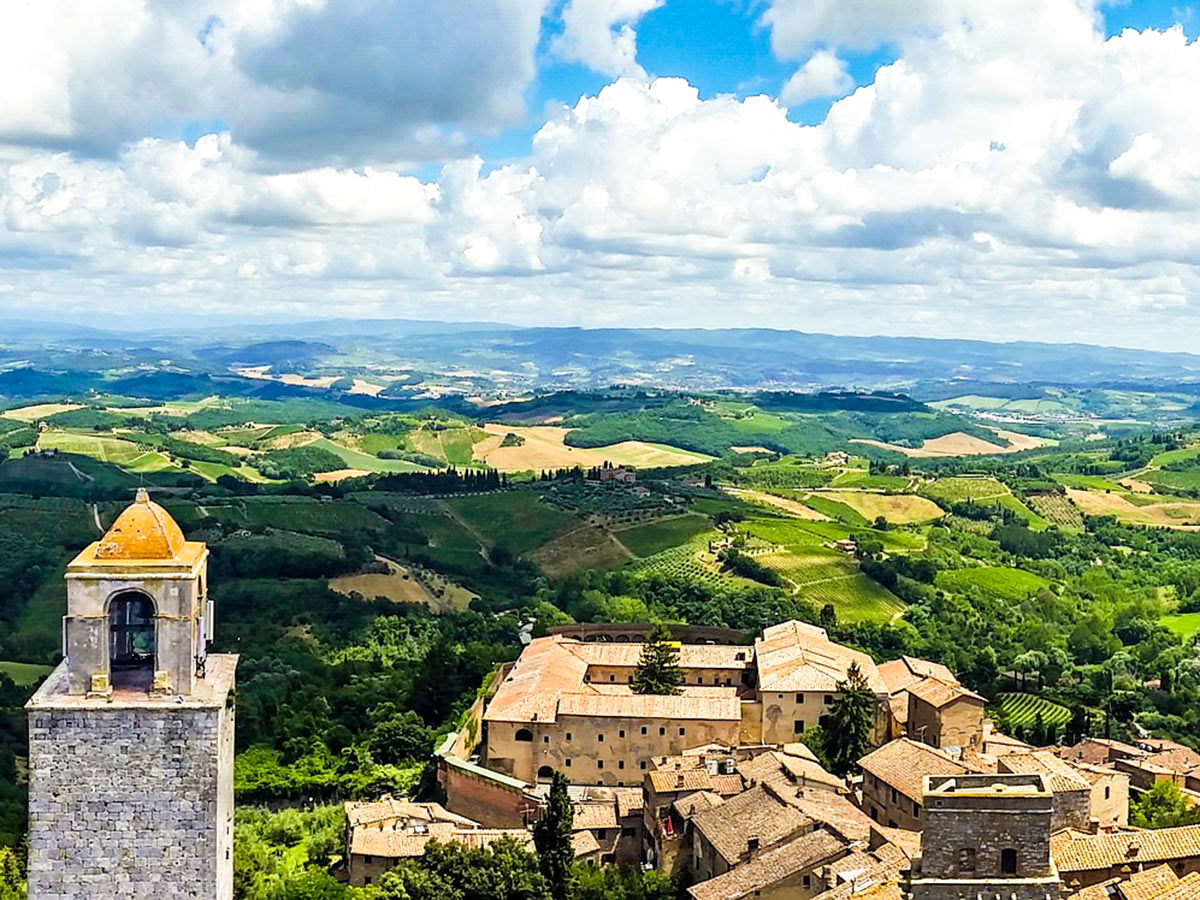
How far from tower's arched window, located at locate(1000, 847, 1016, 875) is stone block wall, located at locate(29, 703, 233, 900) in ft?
53.8

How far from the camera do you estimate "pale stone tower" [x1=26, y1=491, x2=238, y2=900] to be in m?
20.7

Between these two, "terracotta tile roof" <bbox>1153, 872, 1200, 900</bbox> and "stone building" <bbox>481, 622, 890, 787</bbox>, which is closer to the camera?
"terracotta tile roof" <bbox>1153, 872, 1200, 900</bbox>

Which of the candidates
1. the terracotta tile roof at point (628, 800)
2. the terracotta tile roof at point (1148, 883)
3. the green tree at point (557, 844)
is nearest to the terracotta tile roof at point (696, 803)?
the terracotta tile roof at point (628, 800)

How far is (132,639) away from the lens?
22.9 m

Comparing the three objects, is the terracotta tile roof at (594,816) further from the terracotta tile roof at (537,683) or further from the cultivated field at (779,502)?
the cultivated field at (779,502)

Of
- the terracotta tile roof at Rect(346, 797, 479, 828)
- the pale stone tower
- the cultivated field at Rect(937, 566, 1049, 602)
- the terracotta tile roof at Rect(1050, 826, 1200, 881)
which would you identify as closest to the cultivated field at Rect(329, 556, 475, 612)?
the cultivated field at Rect(937, 566, 1049, 602)

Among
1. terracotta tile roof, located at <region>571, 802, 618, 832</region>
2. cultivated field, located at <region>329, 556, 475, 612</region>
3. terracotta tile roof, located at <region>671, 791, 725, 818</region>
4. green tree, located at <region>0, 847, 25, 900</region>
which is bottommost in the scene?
cultivated field, located at <region>329, 556, 475, 612</region>

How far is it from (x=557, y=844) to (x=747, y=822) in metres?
6.57

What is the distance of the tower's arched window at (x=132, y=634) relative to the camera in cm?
2228

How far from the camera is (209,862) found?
20953mm

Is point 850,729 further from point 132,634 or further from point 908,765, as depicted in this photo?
point 132,634

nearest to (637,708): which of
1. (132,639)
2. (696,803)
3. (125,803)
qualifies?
(696,803)

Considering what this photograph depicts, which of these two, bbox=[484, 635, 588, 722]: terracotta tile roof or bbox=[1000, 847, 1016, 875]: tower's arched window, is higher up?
bbox=[1000, 847, 1016, 875]: tower's arched window

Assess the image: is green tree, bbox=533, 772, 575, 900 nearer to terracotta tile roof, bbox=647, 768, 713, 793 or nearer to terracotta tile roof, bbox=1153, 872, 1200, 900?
terracotta tile roof, bbox=647, 768, 713, 793
